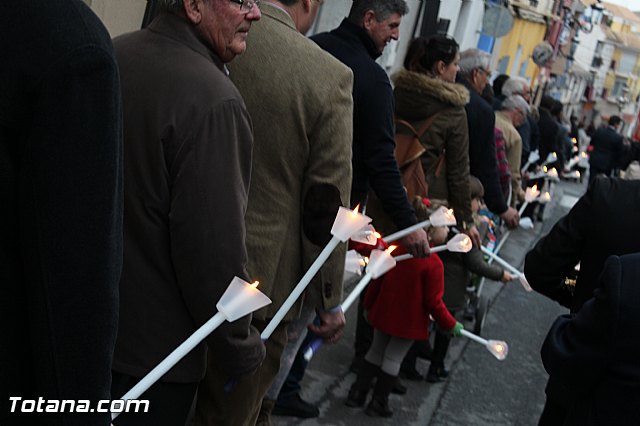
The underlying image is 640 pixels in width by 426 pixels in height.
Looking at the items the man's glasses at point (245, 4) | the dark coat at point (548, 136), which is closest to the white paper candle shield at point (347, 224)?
the man's glasses at point (245, 4)

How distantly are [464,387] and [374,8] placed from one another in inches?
112

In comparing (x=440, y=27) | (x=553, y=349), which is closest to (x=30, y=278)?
(x=553, y=349)

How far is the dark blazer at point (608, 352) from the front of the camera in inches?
118

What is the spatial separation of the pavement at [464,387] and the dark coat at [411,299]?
1.67ft

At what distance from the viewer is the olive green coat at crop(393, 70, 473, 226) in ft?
20.0

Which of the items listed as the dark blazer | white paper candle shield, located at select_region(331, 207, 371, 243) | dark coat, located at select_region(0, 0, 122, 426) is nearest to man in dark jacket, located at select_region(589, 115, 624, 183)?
the dark blazer

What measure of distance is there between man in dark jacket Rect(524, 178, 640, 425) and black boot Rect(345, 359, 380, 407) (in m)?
1.65

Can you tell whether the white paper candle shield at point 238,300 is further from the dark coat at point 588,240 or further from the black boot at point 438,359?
the black boot at point 438,359

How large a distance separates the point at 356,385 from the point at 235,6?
11.2ft

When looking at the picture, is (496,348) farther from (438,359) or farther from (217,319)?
(217,319)

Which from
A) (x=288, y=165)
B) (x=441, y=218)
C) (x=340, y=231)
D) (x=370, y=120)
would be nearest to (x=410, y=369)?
(x=441, y=218)

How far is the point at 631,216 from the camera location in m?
4.00

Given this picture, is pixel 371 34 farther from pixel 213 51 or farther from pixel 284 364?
pixel 213 51

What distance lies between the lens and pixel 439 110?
6.11 m
